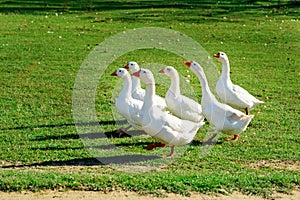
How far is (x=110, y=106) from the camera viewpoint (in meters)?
9.51

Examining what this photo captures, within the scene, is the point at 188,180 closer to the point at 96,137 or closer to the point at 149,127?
the point at 149,127

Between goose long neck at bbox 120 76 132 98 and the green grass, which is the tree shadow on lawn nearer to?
the green grass

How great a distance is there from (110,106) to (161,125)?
2.74 metres

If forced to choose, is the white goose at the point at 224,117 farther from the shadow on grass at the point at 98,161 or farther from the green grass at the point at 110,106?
the shadow on grass at the point at 98,161

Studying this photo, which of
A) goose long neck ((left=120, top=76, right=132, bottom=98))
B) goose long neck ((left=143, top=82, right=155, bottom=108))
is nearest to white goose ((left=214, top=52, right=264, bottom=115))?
goose long neck ((left=120, top=76, right=132, bottom=98))

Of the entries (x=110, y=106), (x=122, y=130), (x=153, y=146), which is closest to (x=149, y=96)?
(x=153, y=146)

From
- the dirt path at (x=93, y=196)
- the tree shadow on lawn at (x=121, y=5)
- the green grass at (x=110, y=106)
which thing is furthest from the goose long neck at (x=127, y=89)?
the tree shadow on lawn at (x=121, y=5)

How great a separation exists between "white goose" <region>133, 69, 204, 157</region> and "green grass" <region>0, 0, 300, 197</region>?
12.9 inches

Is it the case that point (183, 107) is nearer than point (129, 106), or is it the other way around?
point (129, 106)

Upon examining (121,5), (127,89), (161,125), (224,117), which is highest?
(121,5)

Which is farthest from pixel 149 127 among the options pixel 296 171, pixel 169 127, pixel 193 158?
pixel 296 171

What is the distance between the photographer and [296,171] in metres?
6.90

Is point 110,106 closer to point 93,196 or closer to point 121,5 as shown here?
point 93,196

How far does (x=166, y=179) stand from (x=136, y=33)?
35.3 ft
